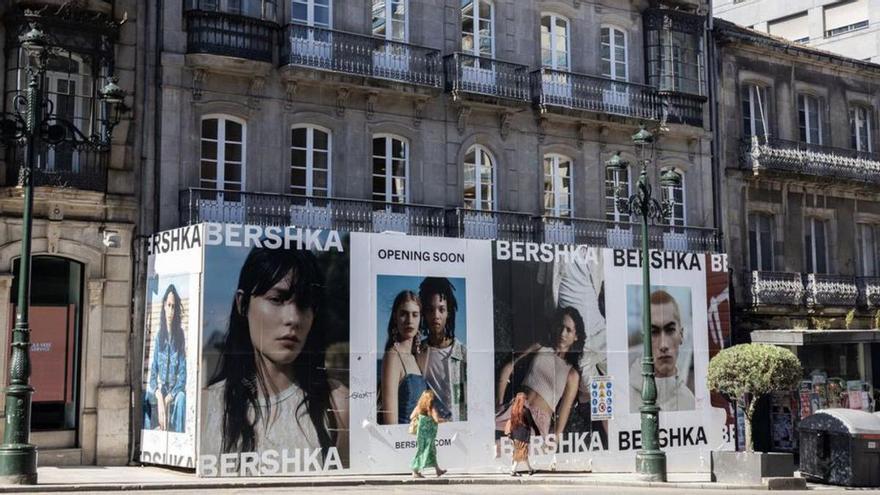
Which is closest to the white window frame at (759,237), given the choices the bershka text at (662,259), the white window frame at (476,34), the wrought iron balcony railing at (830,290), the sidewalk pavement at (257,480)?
the wrought iron balcony railing at (830,290)

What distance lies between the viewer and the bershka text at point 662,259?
976 inches

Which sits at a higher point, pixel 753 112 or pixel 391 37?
pixel 391 37

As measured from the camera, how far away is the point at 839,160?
1236 inches

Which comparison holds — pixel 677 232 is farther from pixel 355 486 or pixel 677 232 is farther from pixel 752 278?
pixel 355 486

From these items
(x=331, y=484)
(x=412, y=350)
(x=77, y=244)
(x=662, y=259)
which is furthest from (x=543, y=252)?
(x=77, y=244)

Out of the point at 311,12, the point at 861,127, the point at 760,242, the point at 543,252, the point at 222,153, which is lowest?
the point at 543,252

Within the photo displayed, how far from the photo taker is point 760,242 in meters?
30.2

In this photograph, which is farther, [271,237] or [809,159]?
[809,159]

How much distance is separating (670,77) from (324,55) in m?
Result: 9.95

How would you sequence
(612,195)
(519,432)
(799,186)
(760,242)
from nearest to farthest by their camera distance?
(519,432), (612,195), (760,242), (799,186)

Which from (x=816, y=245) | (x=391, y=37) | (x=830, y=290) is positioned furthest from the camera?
(x=816, y=245)

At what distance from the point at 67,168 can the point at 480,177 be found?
9.10m

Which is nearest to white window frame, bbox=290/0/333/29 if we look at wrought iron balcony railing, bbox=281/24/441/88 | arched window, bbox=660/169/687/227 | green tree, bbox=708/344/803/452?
wrought iron balcony railing, bbox=281/24/441/88

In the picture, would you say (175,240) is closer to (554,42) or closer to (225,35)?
(225,35)
